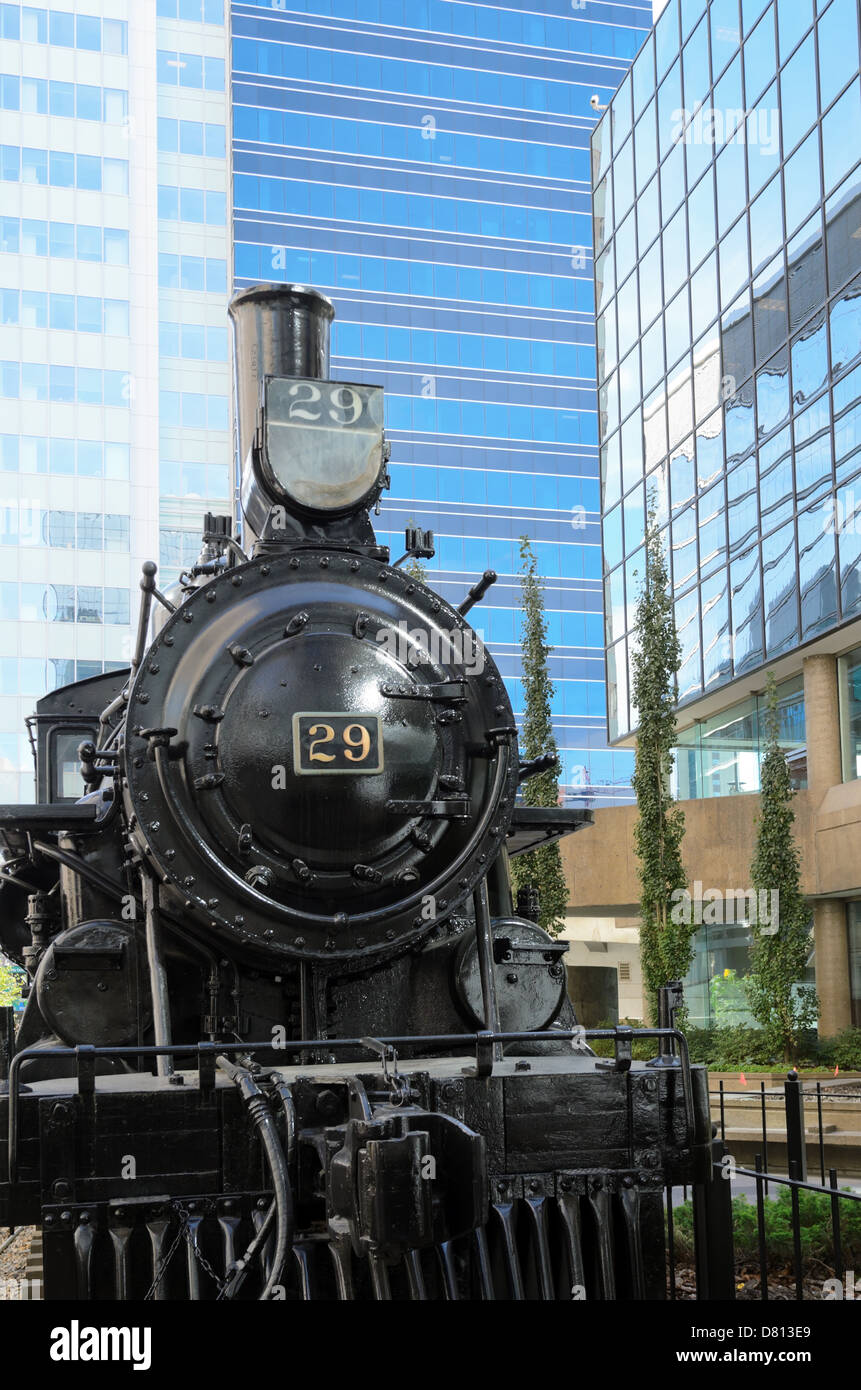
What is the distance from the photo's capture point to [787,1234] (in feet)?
29.7

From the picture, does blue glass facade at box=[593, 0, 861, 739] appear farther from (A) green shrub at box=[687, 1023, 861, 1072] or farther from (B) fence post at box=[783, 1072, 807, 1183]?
(B) fence post at box=[783, 1072, 807, 1183]

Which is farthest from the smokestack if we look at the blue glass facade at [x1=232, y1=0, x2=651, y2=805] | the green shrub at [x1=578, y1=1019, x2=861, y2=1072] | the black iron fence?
the blue glass facade at [x1=232, y1=0, x2=651, y2=805]

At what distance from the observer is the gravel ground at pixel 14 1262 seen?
903cm

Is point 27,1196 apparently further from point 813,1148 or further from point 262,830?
point 813,1148

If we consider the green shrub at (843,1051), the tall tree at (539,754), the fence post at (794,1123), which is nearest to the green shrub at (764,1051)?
the green shrub at (843,1051)

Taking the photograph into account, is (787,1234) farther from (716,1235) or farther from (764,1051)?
(764,1051)

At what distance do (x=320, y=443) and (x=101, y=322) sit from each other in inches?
1737

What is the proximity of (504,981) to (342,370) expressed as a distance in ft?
148

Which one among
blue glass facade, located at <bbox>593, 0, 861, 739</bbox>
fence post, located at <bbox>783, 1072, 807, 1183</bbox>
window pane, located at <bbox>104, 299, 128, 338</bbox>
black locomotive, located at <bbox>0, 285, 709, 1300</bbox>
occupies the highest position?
window pane, located at <bbox>104, 299, 128, 338</bbox>

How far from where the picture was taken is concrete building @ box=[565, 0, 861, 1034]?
19.7 meters

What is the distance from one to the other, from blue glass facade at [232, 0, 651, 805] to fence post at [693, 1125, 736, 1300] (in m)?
42.9

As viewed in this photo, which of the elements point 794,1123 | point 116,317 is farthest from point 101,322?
point 794,1123

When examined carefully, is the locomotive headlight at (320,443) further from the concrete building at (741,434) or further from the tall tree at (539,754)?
the tall tree at (539,754)

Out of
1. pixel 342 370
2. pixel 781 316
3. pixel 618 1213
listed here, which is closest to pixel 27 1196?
pixel 618 1213
